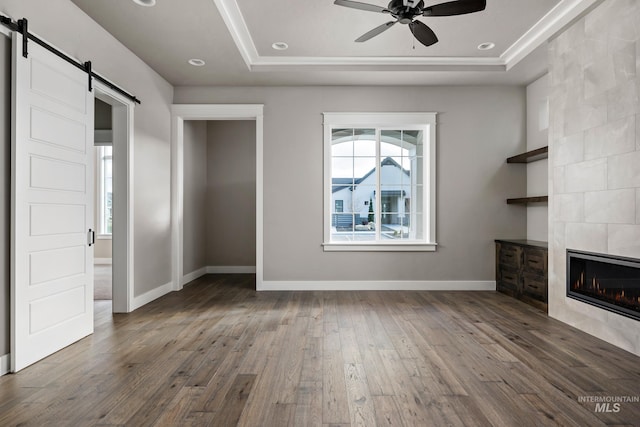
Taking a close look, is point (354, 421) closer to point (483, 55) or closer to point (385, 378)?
point (385, 378)

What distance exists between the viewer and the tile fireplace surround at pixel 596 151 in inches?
118

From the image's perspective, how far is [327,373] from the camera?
2604 mm

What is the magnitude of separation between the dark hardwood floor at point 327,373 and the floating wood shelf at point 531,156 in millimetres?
1858

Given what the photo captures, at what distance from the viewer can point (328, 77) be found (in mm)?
5047

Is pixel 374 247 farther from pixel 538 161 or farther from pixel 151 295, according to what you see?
pixel 151 295

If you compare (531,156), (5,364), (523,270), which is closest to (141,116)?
(5,364)

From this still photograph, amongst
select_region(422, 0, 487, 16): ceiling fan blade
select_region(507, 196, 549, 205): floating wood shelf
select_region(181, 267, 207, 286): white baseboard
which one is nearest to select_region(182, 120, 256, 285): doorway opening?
select_region(181, 267, 207, 286): white baseboard

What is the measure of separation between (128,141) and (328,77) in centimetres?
252

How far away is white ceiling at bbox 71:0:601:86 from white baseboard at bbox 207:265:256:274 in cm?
314

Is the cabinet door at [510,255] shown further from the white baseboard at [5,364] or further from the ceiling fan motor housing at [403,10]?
the white baseboard at [5,364]

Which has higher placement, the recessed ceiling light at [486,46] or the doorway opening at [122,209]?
the recessed ceiling light at [486,46]

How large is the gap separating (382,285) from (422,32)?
329cm

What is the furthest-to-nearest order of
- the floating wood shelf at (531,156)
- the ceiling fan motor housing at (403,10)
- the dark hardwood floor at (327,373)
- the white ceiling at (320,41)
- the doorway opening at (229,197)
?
the doorway opening at (229,197) < the floating wood shelf at (531,156) < the white ceiling at (320,41) < the ceiling fan motor housing at (403,10) < the dark hardwood floor at (327,373)

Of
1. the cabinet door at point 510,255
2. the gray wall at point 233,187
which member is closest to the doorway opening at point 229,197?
the gray wall at point 233,187
